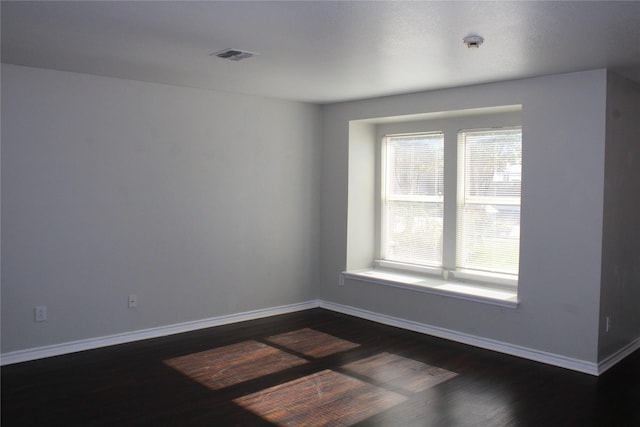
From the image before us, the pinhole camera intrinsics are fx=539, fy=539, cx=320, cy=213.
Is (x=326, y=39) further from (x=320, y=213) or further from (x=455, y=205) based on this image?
(x=320, y=213)

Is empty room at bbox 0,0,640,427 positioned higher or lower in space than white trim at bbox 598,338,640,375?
higher

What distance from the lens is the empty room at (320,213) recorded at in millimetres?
3230

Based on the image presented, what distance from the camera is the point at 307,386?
3.78 meters

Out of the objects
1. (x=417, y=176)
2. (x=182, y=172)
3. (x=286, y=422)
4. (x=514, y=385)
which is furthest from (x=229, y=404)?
(x=417, y=176)

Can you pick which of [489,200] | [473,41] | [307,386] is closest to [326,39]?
[473,41]

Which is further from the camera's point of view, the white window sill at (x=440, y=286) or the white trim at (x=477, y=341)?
the white window sill at (x=440, y=286)

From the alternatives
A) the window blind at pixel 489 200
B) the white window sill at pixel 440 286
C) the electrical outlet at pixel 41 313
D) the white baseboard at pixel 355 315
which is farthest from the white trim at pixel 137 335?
the window blind at pixel 489 200

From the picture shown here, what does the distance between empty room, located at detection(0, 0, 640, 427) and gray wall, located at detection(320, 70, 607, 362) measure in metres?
0.02

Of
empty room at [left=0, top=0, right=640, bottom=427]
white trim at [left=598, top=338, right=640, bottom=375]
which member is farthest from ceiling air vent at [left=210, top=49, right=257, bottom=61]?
white trim at [left=598, top=338, right=640, bottom=375]

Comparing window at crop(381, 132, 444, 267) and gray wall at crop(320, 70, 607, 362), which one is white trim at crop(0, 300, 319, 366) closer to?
window at crop(381, 132, 444, 267)

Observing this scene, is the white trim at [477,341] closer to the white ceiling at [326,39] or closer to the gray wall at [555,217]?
the gray wall at [555,217]

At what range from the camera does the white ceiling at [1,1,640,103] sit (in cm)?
270

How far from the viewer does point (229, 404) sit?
11.2 feet

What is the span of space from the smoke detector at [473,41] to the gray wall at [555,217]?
1314 millimetres
